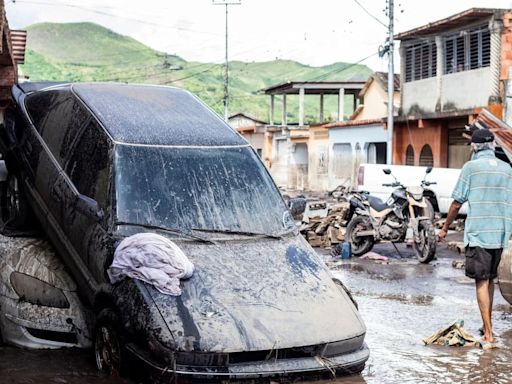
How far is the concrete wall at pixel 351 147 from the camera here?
37.2 metres

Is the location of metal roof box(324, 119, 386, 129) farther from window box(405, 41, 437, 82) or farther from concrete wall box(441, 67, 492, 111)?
concrete wall box(441, 67, 492, 111)

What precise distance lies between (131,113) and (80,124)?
48 cm

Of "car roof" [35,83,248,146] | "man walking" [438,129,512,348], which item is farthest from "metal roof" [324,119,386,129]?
"car roof" [35,83,248,146]

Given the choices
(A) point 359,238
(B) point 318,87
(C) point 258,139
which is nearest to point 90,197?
(A) point 359,238

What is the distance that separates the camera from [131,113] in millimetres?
6816

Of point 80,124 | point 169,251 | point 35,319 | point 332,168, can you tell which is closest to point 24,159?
point 80,124

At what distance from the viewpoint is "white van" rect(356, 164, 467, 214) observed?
21.2 metres

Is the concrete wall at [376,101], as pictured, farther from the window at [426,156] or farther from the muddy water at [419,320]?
the muddy water at [419,320]

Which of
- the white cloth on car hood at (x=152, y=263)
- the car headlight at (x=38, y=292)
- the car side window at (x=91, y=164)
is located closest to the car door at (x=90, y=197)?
the car side window at (x=91, y=164)

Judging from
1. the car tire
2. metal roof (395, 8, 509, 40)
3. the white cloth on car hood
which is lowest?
the white cloth on car hood

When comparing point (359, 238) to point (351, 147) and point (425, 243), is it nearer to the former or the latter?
point (425, 243)

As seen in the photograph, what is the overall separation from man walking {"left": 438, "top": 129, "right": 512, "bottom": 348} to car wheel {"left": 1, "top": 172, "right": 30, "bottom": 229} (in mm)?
4291

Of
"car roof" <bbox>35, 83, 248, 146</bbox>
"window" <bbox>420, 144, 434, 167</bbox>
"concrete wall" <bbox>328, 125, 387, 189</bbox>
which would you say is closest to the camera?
"car roof" <bbox>35, 83, 248, 146</bbox>

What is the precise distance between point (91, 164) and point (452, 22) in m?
23.4
